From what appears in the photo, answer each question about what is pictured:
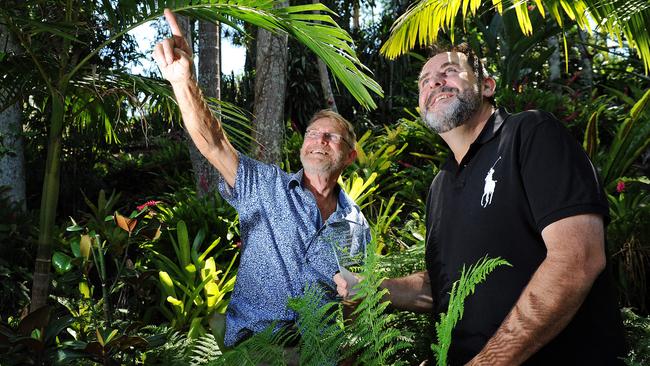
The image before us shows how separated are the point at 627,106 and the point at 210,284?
6.63m

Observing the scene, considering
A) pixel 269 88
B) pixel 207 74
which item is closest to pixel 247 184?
pixel 269 88

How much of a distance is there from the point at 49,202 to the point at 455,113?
187 cm

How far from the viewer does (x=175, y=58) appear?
7.10 feet

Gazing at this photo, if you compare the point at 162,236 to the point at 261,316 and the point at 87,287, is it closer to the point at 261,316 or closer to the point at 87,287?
the point at 87,287

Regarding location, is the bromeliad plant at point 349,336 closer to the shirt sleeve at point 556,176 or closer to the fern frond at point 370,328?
the fern frond at point 370,328

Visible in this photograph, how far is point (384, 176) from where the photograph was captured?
7.29 meters

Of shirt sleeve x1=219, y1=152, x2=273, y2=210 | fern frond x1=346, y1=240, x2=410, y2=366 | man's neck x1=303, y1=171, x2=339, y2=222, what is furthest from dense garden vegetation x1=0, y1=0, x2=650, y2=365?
shirt sleeve x1=219, y1=152, x2=273, y2=210

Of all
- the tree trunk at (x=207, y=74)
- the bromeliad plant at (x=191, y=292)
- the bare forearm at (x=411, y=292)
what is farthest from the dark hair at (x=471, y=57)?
the tree trunk at (x=207, y=74)

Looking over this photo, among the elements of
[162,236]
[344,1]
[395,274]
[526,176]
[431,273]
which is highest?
[344,1]

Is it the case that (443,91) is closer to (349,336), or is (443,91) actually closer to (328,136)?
(328,136)

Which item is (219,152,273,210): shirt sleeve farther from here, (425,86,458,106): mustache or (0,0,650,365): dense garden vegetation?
(425,86,458,106): mustache

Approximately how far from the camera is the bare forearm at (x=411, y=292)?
2.02 m

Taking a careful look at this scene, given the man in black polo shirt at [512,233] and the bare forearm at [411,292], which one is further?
the bare forearm at [411,292]

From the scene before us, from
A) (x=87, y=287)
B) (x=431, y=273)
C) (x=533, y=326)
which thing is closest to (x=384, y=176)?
(x=87, y=287)
